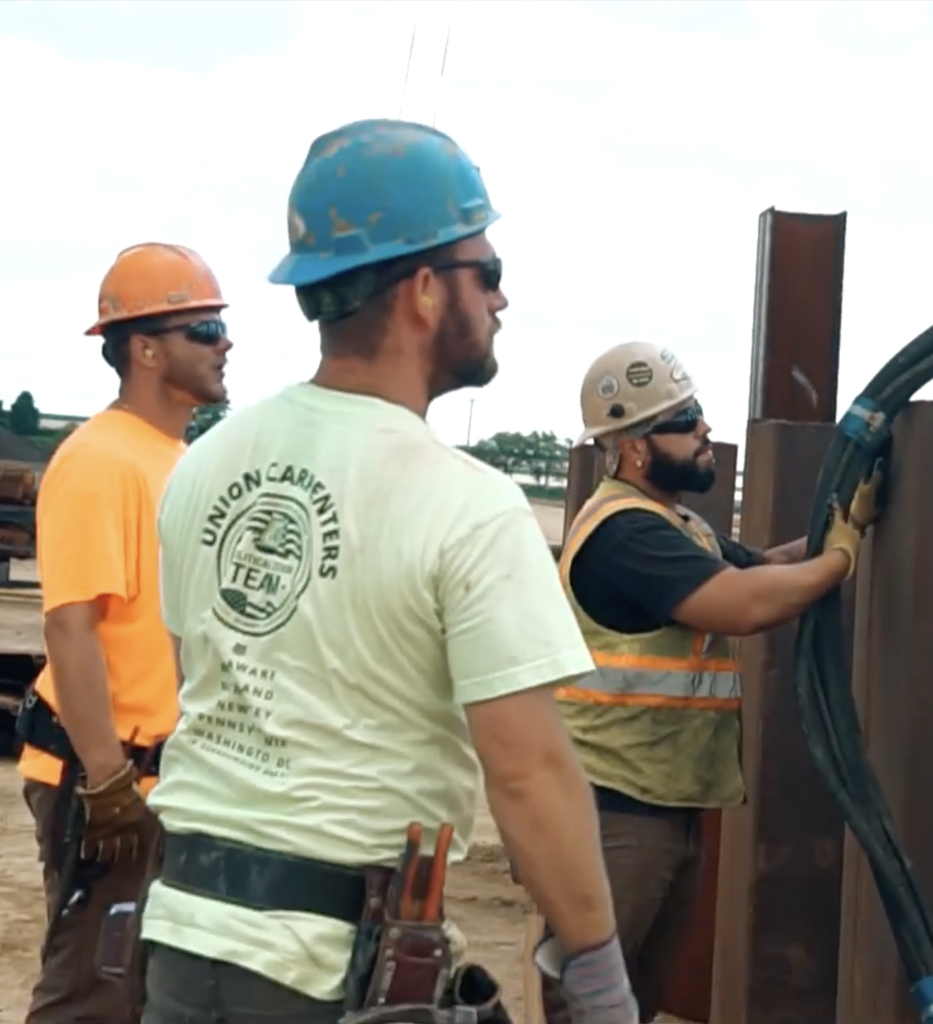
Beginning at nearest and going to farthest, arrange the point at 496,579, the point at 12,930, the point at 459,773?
1. the point at 496,579
2. the point at 459,773
3. the point at 12,930

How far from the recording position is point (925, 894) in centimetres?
384

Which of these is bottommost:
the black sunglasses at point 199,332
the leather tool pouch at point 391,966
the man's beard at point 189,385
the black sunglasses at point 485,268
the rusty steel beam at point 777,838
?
the rusty steel beam at point 777,838

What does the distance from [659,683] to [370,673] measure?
2116 mm

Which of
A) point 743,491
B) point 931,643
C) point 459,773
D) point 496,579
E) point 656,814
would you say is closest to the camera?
point 496,579

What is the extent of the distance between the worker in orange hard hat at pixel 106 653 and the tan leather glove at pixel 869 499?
56.0 inches

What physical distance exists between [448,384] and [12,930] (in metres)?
5.49

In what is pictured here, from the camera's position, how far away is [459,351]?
256 cm

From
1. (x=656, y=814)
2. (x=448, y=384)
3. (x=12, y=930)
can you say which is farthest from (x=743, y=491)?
(x=12, y=930)

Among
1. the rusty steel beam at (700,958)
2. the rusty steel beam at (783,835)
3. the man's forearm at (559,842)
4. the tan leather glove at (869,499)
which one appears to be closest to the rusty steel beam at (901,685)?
the tan leather glove at (869,499)

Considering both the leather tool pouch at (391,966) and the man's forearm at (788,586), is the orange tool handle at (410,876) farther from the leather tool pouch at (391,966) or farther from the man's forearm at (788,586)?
the man's forearm at (788,586)

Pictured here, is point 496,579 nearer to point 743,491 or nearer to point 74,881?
point 74,881

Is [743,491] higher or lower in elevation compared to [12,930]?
higher

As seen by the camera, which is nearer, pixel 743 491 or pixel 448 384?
pixel 448 384

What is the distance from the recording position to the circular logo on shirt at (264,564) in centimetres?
244
